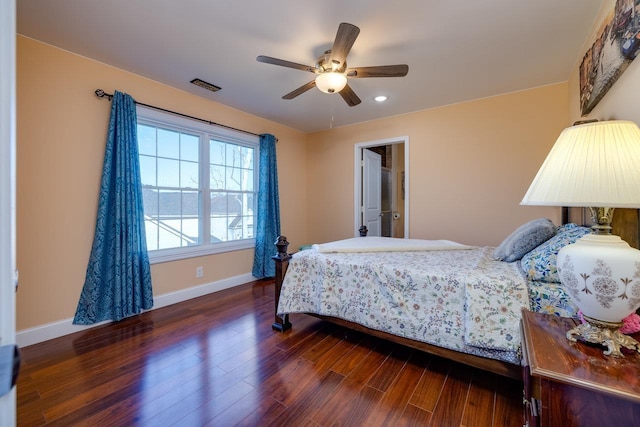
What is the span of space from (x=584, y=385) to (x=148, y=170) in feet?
11.9

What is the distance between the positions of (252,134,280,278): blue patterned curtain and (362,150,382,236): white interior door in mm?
1499

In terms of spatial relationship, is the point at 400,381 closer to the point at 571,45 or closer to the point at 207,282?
the point at 207,282

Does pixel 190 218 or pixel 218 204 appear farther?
pixel 218 204

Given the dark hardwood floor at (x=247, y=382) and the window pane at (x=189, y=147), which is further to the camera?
the window pane at (x=189, y=147)

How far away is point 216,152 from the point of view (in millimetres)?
3676

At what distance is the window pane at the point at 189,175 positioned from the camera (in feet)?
10.9

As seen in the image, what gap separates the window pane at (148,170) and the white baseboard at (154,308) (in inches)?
51.5

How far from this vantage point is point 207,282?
3520 mm

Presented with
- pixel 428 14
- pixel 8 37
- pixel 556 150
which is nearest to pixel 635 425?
pixel 556 150

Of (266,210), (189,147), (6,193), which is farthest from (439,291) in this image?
(189,147)

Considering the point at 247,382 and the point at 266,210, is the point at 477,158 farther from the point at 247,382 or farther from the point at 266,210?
the point at 247,382

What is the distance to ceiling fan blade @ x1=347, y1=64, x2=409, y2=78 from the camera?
2038 mm

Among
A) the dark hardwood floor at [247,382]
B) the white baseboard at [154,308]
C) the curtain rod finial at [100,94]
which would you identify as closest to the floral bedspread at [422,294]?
the dark hardwood floor at [247,382]

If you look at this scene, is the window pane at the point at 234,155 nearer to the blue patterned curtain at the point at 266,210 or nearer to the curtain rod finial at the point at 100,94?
the blue patterned curtain at the point at 266,210
